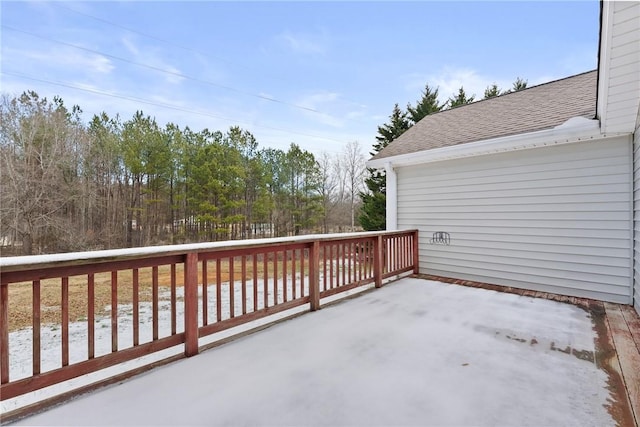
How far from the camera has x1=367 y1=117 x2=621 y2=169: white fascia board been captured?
150 inches

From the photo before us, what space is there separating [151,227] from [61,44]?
8248 mm

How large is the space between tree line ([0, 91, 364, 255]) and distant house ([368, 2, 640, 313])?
1174cm

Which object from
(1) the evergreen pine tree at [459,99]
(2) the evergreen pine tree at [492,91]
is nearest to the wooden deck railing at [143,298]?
(1) the evergreen pine tree at [459,99]

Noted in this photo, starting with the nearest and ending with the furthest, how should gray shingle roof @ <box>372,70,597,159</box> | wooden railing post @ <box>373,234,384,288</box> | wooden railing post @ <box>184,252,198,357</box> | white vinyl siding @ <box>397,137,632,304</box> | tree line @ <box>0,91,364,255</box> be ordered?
wooden railing post @ <box>184,252,198,357</box> → white vinyl siding @ <box>397,137,632,304</box> → gray shingle roof @ <box>372,70,597,159</box> → wooden railing post @ <box>373,234,384,288</box> → tree line @ <box>0,91,364,255</box>

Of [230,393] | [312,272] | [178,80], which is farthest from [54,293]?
[178,80]

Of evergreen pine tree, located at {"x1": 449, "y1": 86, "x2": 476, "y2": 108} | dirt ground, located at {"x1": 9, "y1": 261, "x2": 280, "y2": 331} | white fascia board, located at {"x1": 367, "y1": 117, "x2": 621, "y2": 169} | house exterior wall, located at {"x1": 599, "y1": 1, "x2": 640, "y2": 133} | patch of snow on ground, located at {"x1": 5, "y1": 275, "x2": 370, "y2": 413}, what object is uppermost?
evergreen pine tree, located at {"x1": 449, "y1": 86, "x2": 476, "y2": 108}

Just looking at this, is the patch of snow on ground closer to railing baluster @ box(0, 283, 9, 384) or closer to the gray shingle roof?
railing baluster @ box(0, 283, 9, 384)

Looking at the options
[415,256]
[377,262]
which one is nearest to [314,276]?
[377,262]

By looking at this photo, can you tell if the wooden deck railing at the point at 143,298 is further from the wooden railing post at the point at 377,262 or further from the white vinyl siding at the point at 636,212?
the white vinyl siding at the point at 636,212

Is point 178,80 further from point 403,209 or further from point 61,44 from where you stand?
point 403,209

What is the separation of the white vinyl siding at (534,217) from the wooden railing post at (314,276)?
9.68ft

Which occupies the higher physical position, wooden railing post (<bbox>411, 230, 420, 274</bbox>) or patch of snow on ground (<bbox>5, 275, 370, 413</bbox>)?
wooden railing post (<bbox>411, 230, 420, 274</bbox>)

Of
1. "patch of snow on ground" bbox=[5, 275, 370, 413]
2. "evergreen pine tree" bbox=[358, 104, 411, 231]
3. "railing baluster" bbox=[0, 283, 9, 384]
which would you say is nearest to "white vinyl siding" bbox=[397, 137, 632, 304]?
"patch of snow on ground" bbox=[5, 275, 370, 413]

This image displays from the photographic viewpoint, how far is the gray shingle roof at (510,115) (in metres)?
4.45
